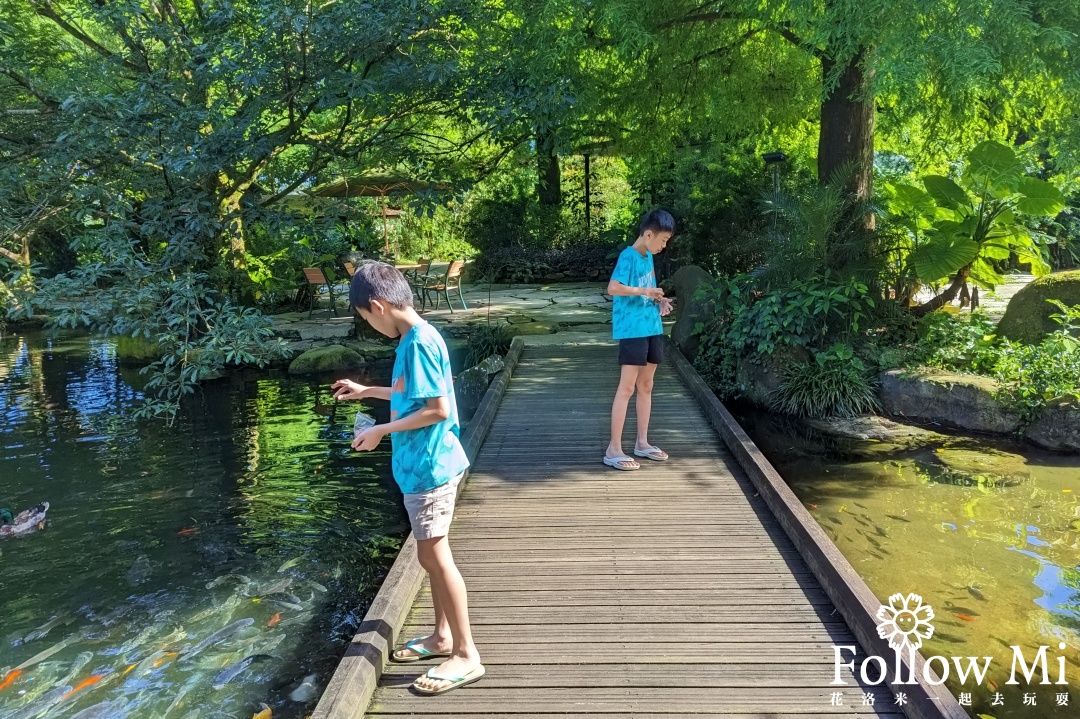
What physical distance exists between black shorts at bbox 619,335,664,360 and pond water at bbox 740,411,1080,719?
1894 millimetres

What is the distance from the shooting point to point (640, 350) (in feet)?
16.9

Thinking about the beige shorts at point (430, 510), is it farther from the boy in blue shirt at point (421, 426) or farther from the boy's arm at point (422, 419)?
the boy's arm at point (422, 419)

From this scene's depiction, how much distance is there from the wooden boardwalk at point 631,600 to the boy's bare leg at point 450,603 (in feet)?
0.29

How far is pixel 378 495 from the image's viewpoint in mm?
6918

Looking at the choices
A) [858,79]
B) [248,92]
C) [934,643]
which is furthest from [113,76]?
[934,643]

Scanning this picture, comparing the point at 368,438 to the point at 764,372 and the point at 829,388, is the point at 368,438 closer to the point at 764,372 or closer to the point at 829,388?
the point at 829,388

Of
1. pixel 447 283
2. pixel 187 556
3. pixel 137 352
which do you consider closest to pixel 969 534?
pixel 187 556

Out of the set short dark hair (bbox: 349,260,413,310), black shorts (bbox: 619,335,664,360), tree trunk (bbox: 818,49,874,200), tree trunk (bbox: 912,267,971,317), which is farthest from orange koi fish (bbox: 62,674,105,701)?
tree trunk (bbox: 912,267,971,317)

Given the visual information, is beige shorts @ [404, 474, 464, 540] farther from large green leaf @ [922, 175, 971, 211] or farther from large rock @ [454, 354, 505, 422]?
large green leaf @ [922, 175, 971, 211]

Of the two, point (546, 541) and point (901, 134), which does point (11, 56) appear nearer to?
point (546, 541)

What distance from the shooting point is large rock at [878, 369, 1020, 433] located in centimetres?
759

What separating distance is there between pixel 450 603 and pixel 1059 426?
6535mm

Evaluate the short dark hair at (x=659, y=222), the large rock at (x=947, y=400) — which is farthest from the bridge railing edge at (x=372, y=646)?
the large rock at (x=947, y=400)

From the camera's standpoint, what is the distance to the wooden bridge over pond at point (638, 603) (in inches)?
120
